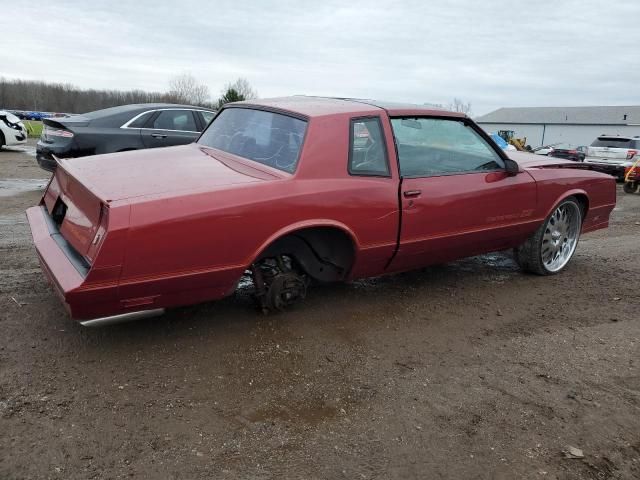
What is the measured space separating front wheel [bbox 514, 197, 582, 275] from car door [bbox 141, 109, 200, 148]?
18.2 ft

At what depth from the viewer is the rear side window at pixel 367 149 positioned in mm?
3579

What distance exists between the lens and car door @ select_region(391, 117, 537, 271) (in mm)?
3807

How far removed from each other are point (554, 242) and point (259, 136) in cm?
303

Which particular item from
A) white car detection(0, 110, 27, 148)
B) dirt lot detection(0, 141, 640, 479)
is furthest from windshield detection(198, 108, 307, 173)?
white car detection(0, 110, 27, 148)

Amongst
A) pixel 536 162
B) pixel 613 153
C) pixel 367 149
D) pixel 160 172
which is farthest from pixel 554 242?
pixel 613 153

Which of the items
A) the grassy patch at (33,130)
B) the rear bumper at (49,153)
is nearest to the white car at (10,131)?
the rear bumper at (49,153)

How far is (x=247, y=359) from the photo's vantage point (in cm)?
314

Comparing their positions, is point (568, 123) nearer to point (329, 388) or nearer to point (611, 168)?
point (611, 168)

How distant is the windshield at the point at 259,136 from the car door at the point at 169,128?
393cm

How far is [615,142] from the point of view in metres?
16.8

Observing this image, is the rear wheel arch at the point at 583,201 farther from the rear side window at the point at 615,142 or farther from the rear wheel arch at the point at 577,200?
the rear side window at the point at 615,142

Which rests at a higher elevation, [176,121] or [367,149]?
[176,121]

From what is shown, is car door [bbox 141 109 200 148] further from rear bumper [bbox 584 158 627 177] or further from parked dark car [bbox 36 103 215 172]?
rear bumper [bbox 584 158 627 177]

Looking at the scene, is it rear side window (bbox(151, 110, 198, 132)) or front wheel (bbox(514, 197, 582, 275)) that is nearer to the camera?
front wheel (bbox(514, 197, 582, 275))
